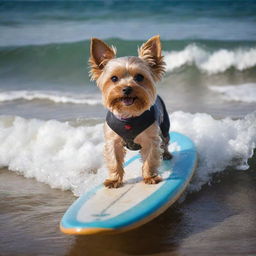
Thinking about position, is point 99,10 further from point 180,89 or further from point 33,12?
point 180,89

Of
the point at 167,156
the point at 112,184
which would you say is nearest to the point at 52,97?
the point at 167,156

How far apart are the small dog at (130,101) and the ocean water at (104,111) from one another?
0.80 meters

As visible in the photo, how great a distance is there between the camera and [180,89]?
12.7 metres

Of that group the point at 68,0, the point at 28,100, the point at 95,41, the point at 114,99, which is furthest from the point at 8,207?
the point at 68,0

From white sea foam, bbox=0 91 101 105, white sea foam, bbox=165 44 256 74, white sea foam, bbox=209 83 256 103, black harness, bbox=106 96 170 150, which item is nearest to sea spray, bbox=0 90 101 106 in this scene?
white sea foam, bbox=0 91 101 105

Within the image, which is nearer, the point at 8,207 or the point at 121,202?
the point at 121,202

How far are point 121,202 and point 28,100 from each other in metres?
7.75

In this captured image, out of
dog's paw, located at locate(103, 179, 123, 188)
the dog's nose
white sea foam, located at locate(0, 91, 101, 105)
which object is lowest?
dog's paw, located at locate(103, 179, 123, 188)

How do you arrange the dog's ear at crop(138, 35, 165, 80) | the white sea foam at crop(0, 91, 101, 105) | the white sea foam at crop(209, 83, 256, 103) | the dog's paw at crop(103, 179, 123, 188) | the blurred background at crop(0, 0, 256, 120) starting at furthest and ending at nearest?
the white sea foam at crop(0, 91, 101, 105) < the blurred background at crop(0, 0, 256, 120) < the white sea foam at crop(209, 83, 256, 103) < the dog's paw at crop(103, 179, 123, 188) < the dog's ear at crop(138, 35, 165, 80)

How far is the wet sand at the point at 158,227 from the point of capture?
4.39m

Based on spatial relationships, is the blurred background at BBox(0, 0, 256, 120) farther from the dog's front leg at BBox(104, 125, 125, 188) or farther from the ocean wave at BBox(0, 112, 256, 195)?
the dog's front leg at BBox(104, 125, 125, 188)

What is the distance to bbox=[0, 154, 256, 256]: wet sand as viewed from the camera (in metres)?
4.39

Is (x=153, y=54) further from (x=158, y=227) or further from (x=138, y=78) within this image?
(x=158, y=227)

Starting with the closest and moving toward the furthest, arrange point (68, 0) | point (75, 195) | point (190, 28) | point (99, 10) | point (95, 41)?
point (95, 41)
point (75, 195)
point (190, 28)
point (99, 10)
point (68, 0)
